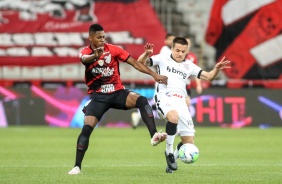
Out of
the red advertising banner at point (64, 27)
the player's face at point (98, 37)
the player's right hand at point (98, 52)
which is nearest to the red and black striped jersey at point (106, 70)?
the player's face at point (98, 37)

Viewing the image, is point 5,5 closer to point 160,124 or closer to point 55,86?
point 55,86

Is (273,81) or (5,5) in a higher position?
(5,5)

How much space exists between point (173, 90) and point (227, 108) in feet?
37.9

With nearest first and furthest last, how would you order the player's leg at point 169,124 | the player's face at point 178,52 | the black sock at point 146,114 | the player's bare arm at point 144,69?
the black sock at point 146,114 → the player's bare arm at point 144,69 → the player's leg at point 169,124 → the player's face at point 178,52

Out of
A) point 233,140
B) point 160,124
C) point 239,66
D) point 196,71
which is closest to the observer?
point 196,71

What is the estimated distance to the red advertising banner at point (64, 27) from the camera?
86.1 feet

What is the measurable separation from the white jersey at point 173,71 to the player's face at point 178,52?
0.07 meters

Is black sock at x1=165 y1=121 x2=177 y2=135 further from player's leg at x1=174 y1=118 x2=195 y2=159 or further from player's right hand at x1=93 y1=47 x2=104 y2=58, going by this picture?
player's right hand at x1=93 y1=47 x2=104 y2=58

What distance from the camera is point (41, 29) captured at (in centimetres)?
2675

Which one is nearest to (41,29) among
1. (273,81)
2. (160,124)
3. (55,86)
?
(55,86)

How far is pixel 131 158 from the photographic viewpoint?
555 inches

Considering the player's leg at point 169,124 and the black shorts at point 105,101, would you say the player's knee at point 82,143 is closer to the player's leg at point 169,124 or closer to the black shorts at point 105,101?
the black shorts at point 105,101

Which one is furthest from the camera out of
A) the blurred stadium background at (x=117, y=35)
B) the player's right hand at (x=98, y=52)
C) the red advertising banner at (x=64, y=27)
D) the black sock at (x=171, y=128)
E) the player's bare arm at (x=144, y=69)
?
the red advertising banner at (x=64, y=27)

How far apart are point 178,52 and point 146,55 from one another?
707mm
